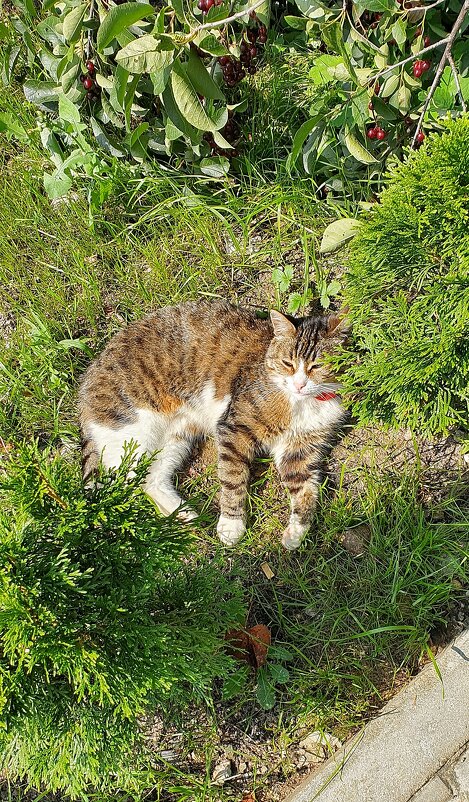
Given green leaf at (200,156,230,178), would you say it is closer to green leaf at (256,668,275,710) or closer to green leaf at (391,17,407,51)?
green leaf at (391,17,407,51)

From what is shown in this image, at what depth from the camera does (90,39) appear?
299 cm

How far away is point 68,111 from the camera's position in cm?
323

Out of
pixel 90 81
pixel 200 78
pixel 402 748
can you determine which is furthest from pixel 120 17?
pixel 402 748

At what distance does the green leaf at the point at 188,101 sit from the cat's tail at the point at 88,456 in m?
1.39

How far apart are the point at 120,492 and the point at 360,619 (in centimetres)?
128

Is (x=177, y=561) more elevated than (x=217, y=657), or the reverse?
(x=177, y=561)

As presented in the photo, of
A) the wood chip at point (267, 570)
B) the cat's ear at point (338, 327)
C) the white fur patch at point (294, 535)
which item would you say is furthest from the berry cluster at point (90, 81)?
the wood chip at point (267, 570)

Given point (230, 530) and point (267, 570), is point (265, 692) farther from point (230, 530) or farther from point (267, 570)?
point (230, 530)

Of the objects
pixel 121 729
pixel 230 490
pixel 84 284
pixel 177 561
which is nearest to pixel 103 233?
pixel 84 284

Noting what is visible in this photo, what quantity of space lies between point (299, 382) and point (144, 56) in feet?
4.35

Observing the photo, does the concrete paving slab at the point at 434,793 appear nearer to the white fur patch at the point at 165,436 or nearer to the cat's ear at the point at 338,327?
the white fur patch at the point at 165,436

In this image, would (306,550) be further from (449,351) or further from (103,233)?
(103,233)

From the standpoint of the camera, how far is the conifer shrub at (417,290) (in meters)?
2.01

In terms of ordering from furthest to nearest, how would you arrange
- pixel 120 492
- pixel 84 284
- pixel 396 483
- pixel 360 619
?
pixel 84 284 < pixel 396 483 < pixel 360 619 < pixel 120 492
